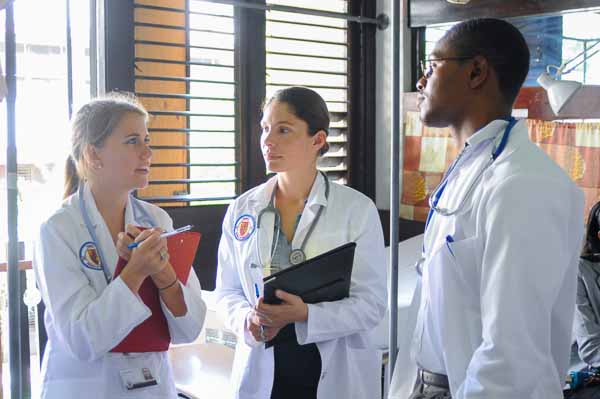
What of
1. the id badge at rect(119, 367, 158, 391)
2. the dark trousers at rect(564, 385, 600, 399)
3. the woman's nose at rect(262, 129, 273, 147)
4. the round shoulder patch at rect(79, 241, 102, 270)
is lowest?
the dark trousers at rect(564, 385, 600, 399)

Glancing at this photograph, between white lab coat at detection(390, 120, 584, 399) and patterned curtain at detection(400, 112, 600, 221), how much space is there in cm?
259

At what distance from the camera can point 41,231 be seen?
174 centimetres

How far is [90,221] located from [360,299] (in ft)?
2.44

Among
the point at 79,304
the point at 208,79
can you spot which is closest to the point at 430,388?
the point at 79,304

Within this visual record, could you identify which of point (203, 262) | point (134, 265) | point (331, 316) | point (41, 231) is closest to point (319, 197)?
point (331, 316)

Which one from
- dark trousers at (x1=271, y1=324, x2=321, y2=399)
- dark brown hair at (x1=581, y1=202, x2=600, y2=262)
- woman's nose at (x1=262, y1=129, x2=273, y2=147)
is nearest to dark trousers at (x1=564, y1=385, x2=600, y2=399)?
dark brown hair at (x1=581, y1=202, x2=600, y2=262)

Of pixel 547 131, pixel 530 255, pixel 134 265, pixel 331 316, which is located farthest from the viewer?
pixel 547 131

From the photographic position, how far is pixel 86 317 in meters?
1.66

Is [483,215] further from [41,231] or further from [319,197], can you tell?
[41,231]

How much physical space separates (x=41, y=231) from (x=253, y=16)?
99.3 inches

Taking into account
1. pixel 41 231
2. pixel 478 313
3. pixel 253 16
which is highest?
pixel 253 16

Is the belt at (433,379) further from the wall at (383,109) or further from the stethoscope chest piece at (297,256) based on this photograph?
the wall at (383,109)

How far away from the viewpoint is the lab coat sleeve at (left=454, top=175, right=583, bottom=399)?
1127 millimetres

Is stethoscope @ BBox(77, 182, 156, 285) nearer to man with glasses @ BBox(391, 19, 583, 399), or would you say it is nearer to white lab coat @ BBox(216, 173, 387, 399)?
white lab coat @ BBox(216, 173, 387, 399)
